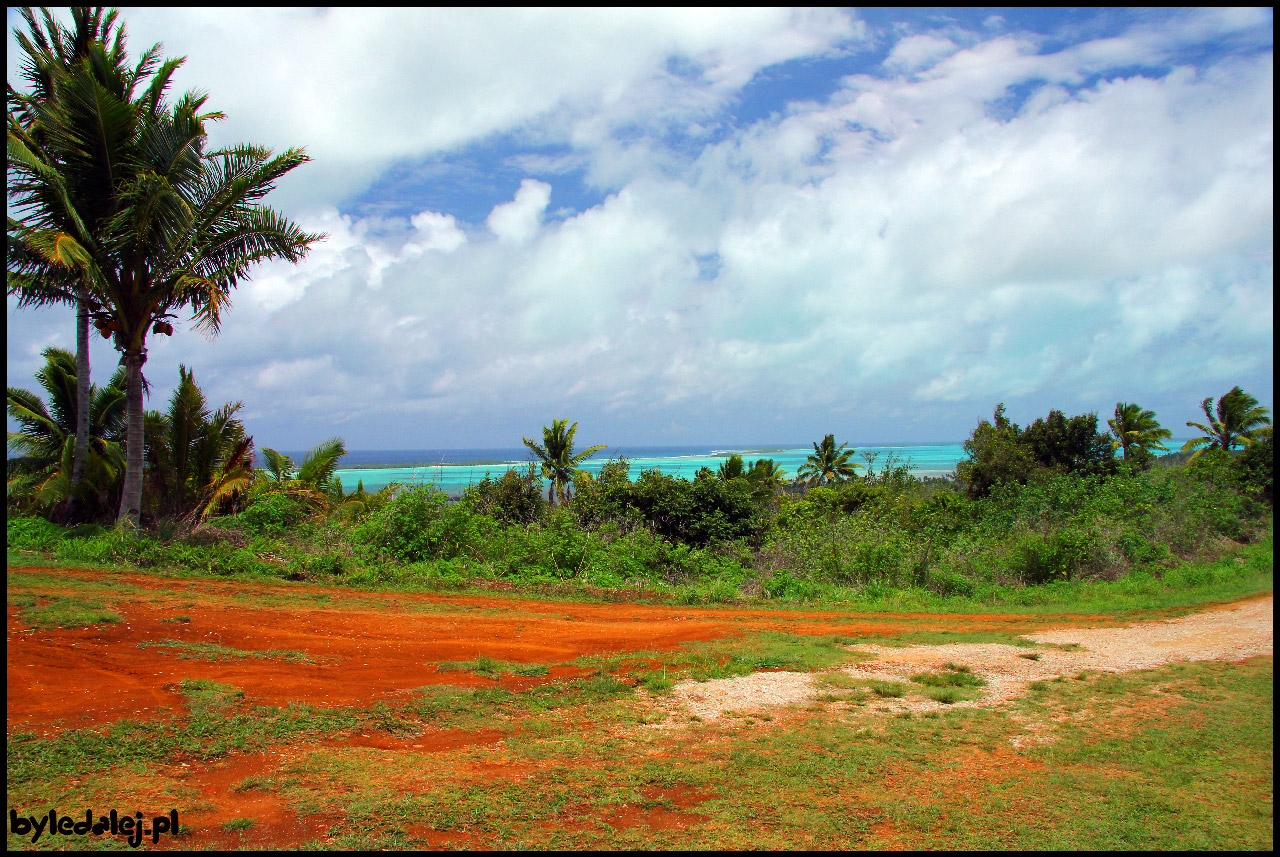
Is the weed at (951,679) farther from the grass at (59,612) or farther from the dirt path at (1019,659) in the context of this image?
the grass at (59,612)

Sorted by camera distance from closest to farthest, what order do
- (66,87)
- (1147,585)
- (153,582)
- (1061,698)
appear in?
(1061,698) → (153,582) → (66,87) → (1147,585)

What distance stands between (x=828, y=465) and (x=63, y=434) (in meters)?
45.9

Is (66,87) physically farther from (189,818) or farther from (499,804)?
(499,804)

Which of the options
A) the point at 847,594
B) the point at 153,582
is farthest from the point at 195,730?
the point at 847,594

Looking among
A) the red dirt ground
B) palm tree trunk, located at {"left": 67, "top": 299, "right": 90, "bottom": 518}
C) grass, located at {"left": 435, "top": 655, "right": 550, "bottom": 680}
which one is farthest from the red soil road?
palm tree trunk, located at {"left": 67, "top": 299, "right": 90, "bottom": 518}

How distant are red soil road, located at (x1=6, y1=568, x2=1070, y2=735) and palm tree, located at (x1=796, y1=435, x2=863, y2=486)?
4112 cm

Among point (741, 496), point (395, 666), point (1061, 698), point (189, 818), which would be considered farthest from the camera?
point (741, 496)

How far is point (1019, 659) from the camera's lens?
8438 millimetres

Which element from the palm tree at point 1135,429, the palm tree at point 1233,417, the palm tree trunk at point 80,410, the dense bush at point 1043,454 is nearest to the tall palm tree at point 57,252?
the palm tree trunk at point 80,410

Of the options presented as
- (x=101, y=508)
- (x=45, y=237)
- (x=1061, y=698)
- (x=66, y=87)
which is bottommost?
(x=1061, y=698)

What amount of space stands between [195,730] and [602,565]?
32.3ft

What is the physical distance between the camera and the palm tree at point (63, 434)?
47.6 feet

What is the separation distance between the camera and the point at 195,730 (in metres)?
5.08

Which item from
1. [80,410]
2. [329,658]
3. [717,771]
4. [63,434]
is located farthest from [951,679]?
[63,434]
